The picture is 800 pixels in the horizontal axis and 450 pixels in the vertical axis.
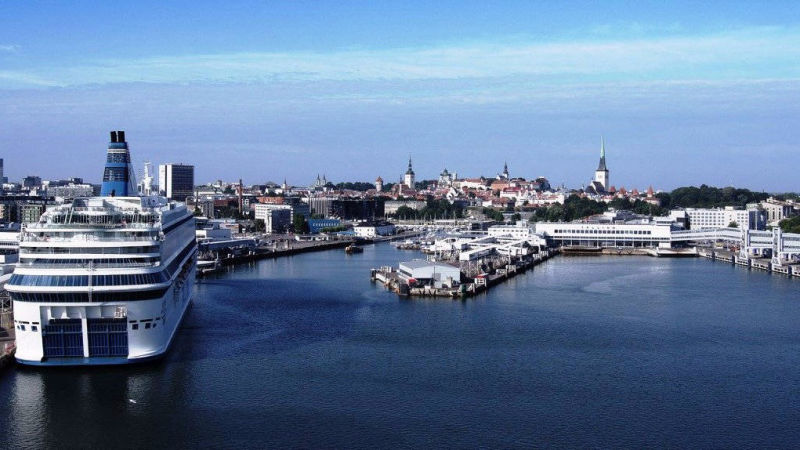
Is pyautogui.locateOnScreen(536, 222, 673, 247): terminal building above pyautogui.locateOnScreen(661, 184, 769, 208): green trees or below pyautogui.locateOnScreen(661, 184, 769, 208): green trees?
below

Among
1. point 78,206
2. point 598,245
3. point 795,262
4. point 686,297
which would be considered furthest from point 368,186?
point 78,206

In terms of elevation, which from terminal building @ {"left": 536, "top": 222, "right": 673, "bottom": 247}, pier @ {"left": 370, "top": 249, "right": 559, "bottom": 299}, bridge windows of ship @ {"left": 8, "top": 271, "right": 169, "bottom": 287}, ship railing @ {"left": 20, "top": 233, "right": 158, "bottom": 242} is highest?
ship railing @ {"left": 20, "top": 233, "right": 158, "bottom": 242}

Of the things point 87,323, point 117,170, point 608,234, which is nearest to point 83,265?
point 87,323

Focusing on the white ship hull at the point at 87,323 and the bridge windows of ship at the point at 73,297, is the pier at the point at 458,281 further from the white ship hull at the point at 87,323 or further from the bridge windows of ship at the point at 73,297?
the bridge windows of ship at the point at 73,297

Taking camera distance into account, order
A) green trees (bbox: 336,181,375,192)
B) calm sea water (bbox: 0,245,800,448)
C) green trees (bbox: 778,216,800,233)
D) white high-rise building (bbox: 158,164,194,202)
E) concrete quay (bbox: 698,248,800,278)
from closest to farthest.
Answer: calm sea water (bbox: 0,245,800,448)
concrete quay (bbox: 698,248,800,278)
green trees (bbox: 778,216,800,233)
white high-rise building (bbox: 158,164,194,202)
green trees (bbox: 336,181,375,192)

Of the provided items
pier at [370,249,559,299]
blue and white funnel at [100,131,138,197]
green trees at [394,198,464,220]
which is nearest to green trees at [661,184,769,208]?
green trees at [394,198,464,220]

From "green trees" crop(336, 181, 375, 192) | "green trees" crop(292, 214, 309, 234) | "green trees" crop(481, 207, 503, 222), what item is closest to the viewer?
"green trees" crop(292, 214, 309, 234)

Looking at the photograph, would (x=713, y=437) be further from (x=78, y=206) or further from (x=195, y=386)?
(x=78, y=206)

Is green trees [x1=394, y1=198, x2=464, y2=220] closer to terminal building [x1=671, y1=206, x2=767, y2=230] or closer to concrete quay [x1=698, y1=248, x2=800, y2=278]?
terminal building [x1=671, y1=206, x2=767, y2=230]
